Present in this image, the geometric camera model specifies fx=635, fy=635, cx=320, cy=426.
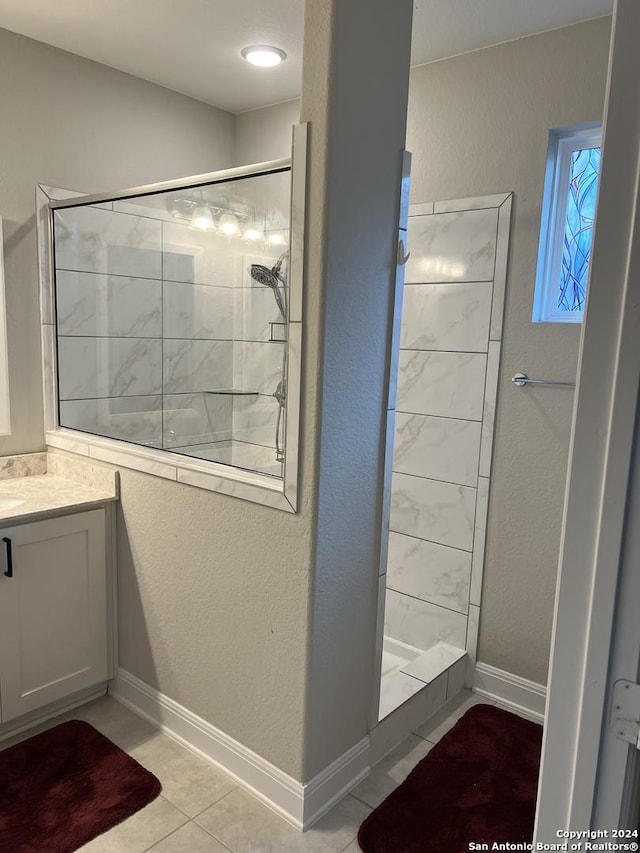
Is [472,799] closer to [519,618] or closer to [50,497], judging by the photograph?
[519,618]

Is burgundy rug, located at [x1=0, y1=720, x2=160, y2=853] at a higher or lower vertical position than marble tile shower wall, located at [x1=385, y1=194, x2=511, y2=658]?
lower

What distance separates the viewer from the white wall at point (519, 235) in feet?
7.32

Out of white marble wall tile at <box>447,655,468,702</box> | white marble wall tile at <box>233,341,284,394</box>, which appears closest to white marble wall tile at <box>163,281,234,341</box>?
white marble wall tile at <box>233,341,284,394</box>

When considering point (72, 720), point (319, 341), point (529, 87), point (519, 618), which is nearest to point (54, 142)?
point (319, 341)

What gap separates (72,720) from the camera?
237 cm

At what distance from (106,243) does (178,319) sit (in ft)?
1.48

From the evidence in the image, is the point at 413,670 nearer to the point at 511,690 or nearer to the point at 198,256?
the point at 511,690

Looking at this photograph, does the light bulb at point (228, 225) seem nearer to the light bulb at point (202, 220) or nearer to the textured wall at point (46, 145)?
the light bulb at point (202, 220)

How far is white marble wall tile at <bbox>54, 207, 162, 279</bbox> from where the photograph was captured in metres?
2.48

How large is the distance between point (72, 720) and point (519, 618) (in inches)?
69.0

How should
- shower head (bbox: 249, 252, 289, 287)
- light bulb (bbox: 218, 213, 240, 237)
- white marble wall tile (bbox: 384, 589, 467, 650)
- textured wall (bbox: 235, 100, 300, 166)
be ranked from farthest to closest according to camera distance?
textured wall (bbox: 235, 100, 300, 166), white marble wall tile (bbox: 384, 589, 467, 650), light bulb (bbox: 218, 213, 240, 237), shower head (bbox: 249, 252, 289, 287)

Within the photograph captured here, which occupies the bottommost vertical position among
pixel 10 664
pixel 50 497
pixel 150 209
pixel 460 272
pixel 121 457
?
pixel 10 664

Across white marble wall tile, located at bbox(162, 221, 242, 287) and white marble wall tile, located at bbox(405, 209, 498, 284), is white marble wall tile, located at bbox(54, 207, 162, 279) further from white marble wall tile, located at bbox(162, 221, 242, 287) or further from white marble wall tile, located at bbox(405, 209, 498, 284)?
white marble wall tile, located at bbox(405, 209, 498, 284)

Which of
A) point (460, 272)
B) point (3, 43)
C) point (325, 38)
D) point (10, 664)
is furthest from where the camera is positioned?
point (460, 272)
